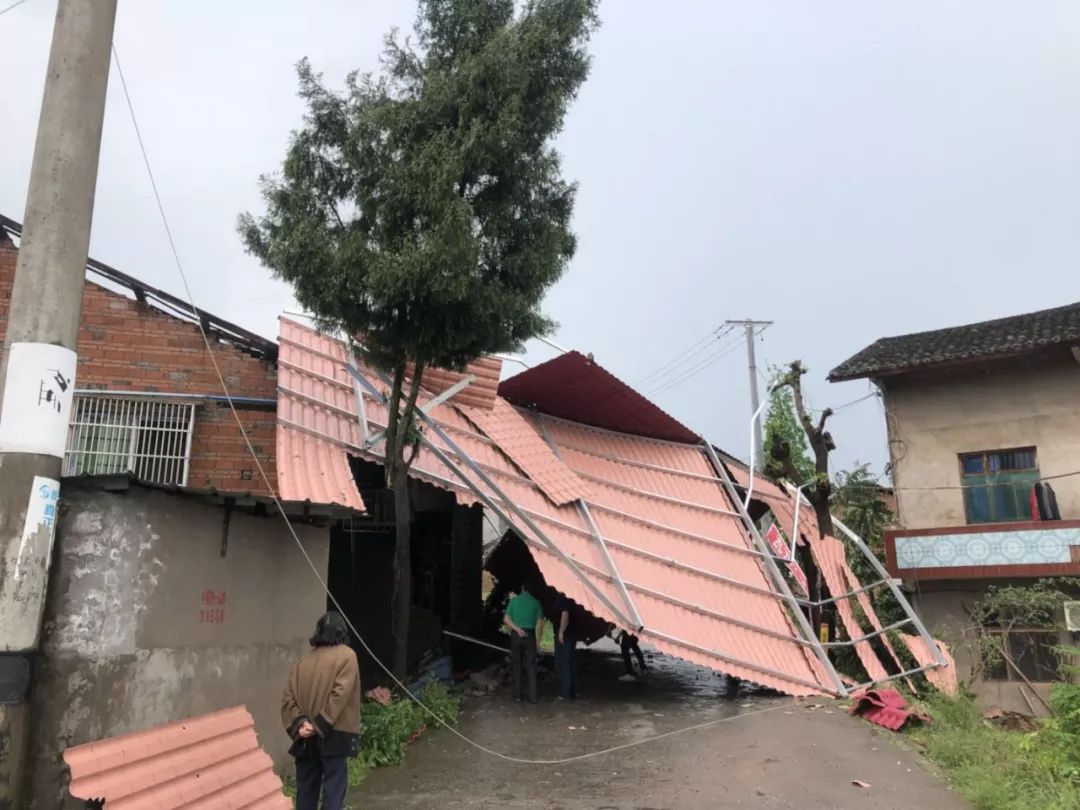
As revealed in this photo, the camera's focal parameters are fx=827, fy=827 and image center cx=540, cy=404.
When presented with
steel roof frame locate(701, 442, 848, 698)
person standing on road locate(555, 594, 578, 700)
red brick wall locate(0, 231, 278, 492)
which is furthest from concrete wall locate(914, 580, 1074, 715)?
red brick wall locate(0, 231, 278, 492)

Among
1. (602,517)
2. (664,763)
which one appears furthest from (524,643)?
(664,763)

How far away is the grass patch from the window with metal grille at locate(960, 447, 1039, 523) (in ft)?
23.6

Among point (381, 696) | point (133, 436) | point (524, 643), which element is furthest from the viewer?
point (524, 643)

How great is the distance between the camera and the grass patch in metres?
6.32

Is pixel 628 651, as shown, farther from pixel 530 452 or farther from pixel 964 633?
pixel 964 633

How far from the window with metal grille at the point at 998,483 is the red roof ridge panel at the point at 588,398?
19.8 feet

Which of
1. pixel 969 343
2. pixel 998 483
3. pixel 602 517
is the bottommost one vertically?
pixel 602 517

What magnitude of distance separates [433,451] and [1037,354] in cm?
1205

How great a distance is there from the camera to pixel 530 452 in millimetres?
11711

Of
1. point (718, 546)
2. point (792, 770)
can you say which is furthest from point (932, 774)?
point (718, 546)

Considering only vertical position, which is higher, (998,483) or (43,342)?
(998,483)

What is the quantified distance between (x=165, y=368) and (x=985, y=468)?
47.7 feet

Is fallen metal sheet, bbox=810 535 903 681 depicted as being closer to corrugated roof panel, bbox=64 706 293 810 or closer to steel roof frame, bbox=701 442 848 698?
steel roof frame, bbox=701 442 848 698

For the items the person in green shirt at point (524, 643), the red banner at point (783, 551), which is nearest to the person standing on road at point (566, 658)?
the person in green shirt at point (524, 643)
